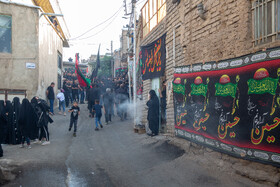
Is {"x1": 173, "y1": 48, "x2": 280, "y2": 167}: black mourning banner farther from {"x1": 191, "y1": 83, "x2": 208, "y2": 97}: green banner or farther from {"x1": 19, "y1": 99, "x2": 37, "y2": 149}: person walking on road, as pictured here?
{"x1": 19, "y1": 99, "x2": 37, "y2": 149}: person walking on road

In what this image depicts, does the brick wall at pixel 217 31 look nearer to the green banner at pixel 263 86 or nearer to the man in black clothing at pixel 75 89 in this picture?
the green banner at pixel 263 86

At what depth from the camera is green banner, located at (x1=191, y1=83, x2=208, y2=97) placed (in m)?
6.01

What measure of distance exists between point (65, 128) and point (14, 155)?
4.71 metres

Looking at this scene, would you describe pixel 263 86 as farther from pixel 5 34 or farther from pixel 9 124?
pixel 5 34

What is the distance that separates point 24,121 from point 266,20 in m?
7.54

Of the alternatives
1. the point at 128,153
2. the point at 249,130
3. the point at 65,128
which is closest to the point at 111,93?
the point at 65,128

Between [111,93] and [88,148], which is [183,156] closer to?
[88,148]

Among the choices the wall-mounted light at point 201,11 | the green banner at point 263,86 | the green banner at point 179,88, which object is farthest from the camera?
the green banner at point 179,88

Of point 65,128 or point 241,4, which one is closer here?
point 241,4

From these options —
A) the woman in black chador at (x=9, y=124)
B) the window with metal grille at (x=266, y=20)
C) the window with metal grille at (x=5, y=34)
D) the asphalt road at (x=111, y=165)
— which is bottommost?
the asphalt road at (x=111, y=165)

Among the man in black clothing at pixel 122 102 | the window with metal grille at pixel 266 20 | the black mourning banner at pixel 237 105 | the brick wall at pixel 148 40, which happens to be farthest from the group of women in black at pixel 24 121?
the window with metal grille at pixel 266 20

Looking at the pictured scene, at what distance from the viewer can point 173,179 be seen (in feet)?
17.1

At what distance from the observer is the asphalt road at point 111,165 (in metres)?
5.12

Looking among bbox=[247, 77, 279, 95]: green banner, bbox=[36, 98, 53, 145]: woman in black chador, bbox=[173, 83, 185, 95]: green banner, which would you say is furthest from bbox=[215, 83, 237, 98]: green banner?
bbox=[36, 98, 53, 145]: woman in black chador
